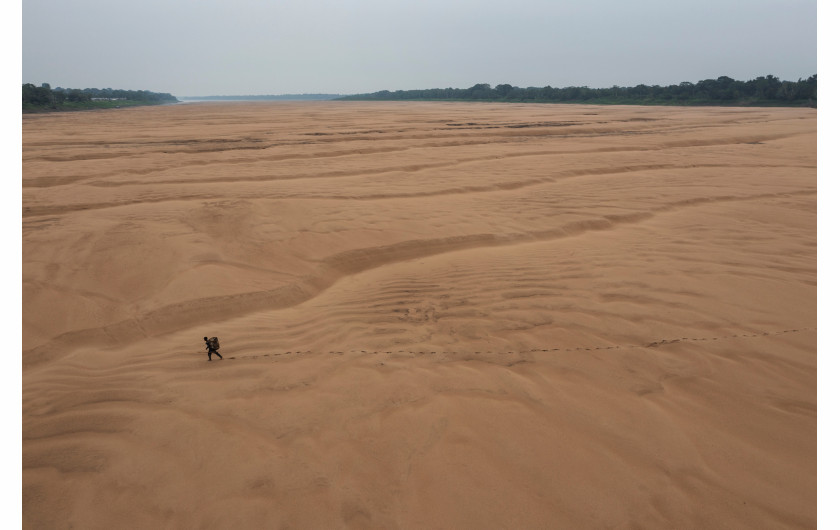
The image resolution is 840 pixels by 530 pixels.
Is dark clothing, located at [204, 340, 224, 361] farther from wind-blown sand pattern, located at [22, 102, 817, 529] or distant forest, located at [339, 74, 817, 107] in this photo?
distant forest, located at [339, 74, 817, 107]

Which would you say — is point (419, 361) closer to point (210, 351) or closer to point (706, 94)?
point (210, 351)

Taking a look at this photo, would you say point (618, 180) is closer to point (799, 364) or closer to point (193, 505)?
point (799, 364)

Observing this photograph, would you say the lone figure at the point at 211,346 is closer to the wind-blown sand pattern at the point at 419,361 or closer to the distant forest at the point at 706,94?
the wind-blown sand pattern at the point at 419,361

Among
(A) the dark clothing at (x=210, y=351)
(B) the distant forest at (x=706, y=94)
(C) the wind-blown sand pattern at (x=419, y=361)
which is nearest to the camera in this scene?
(C) the wind-blown sand pattern at (x=419, y=361)

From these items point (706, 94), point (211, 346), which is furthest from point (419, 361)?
point (706, 94)

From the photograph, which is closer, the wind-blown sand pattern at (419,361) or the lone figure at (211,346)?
the wind-blown sand pattern at (419,361)

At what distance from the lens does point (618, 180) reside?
10.2 meters

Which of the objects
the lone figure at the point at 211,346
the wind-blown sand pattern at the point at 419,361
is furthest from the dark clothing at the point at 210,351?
the wind-blown sand pattern at the point at 419,361

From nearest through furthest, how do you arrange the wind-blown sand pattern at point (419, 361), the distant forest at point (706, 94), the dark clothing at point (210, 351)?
1. the wind-blown sand pattern at point (419, 361)
2. the dark clothing at point (210, 351)
3. the distant forest at point (706, 94)

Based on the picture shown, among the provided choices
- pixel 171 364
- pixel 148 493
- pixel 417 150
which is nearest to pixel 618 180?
pixel 417 150

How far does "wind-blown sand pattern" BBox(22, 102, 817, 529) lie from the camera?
8.02 ft

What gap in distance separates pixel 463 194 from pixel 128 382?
712cm

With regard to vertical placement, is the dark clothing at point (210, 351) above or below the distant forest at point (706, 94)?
below

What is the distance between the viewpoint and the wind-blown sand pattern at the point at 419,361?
2.44 m
